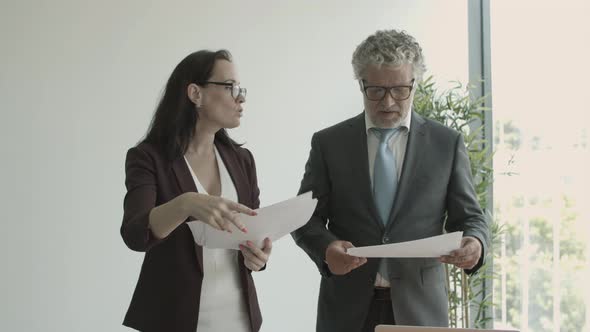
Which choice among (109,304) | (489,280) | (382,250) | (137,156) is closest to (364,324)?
(382,250)

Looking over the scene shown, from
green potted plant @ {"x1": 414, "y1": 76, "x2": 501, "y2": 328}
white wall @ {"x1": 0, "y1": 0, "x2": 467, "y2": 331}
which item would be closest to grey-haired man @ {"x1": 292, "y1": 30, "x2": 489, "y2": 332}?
green potted plant @ {"x1": 414, "y1": 76, "x2": 501, "y2": 328}

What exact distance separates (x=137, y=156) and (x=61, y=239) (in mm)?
2178

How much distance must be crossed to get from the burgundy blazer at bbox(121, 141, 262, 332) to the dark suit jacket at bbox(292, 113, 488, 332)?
1.07 feet

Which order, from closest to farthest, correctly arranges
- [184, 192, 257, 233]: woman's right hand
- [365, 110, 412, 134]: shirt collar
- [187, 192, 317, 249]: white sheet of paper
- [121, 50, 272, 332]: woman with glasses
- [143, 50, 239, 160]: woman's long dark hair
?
1. [184, 192, 257, 233]: woman's right hand
2. [187, 192, 317, 249]: white sheet of paper
3. [121, 50, 272, 332]: woman with glasses
4. [143, 50, 239, 160]: woman's long dark hair
5. [365, 110, 412, 134]: shirt collar

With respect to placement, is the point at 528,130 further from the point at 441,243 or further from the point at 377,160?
the point at 441,243

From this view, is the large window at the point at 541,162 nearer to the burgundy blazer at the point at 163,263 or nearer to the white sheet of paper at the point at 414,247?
the white sheet of paper at the point at 414,247

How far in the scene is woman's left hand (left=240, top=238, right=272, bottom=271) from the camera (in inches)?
89.9

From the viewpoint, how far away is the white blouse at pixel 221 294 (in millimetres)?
2293

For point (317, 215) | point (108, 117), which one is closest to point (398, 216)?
point (317, 215)

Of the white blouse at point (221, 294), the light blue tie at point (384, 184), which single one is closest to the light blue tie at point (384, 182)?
the light blue tie at point (384, 184)

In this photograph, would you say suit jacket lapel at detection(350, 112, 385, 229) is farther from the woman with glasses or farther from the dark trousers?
the woman with glasses

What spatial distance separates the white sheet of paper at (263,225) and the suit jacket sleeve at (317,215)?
239 mm

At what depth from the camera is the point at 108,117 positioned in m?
4.39

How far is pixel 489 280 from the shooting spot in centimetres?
528
